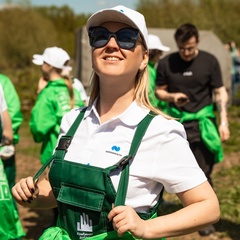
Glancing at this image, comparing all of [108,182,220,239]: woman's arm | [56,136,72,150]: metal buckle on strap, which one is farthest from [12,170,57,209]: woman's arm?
[108,182,220,239]: woman's arm

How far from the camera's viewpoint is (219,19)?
999 inches

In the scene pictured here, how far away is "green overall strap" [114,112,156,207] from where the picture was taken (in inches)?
73.8

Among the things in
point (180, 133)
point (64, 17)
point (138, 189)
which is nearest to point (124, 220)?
point (138, 189)

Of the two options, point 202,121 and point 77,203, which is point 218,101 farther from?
point 77,203

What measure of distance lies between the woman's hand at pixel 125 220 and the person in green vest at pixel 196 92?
3.14m

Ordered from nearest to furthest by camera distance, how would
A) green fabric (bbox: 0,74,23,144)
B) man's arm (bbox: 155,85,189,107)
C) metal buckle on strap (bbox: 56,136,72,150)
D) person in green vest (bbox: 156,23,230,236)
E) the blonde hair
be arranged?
1. metal buckle on strap (bbox: 56,136,72,150)
2. green fabric (bbox: 0,74,23,144)
3. man's arm (bbox: 155,85,189,107)
4. person in green vest (bbox: 156,23,230,236)
5. the blonde hair

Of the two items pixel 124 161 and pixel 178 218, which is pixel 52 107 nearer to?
pixel 124 161

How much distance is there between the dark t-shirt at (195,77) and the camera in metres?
4.91

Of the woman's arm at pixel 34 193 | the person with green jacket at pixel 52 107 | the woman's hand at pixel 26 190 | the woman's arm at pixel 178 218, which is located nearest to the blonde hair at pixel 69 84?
the person with green jacket at pixel 52 107

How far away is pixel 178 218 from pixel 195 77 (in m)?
3.19

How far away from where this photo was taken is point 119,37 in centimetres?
204

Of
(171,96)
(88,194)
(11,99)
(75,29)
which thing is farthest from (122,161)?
(75,29)

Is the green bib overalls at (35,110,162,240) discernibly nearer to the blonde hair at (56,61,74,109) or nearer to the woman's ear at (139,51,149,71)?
the woman's ear at (139,51,149,71)

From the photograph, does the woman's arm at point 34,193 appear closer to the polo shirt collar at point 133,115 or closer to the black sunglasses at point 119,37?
the polo shirt collar at point 133,115
